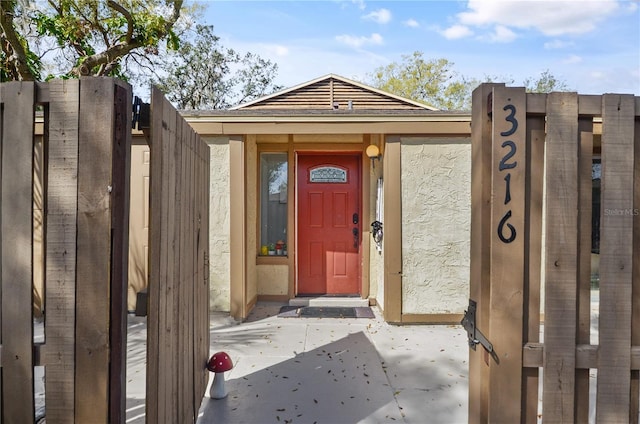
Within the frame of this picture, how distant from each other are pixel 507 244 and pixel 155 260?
1.44m

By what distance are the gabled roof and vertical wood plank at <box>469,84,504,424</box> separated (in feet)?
24.3

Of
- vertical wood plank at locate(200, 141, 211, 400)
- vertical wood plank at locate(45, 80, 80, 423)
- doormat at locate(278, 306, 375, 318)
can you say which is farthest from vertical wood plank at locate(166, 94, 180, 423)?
doormat at locate(278, 306, 375, 318)

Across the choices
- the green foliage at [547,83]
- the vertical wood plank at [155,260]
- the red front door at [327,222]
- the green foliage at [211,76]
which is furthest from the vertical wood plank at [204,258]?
the green foliage at [547,83]

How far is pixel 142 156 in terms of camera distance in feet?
15.0

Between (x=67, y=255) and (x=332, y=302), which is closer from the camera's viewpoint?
(x=67, y=255)

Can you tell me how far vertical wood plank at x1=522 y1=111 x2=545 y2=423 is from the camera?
1400mm

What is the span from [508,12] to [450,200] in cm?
1418

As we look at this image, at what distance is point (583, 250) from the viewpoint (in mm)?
1415

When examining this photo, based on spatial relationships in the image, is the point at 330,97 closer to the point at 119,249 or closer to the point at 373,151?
the point at 373,151

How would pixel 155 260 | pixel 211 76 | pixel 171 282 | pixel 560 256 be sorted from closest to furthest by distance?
pixel 560 256 → pixel 155 260 → pixel 171 282 → pixel 211 76

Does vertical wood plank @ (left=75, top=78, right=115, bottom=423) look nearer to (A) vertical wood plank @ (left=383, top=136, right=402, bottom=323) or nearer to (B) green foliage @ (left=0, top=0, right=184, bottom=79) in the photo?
(A) vertical wood plank @ (left=383, top=136, right=402, bottom=323)

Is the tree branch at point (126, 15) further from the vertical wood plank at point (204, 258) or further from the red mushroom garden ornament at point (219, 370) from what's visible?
the red mushroom garden ornament at point (219, 370)

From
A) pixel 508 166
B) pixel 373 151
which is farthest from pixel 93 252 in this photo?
pixel 373 151

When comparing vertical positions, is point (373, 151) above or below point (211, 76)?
below
